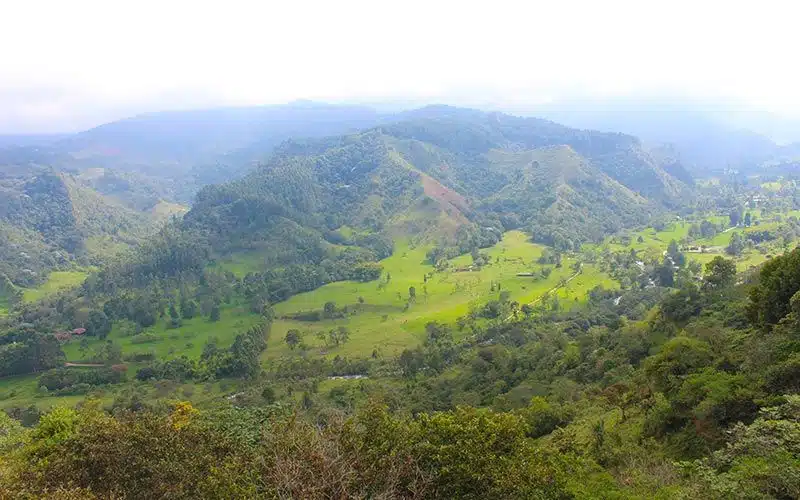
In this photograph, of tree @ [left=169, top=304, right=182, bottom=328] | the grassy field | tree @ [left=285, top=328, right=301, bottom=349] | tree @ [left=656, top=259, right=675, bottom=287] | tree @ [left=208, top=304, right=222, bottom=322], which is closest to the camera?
tree @ [left=285, top=328, right=301, bottom=349]

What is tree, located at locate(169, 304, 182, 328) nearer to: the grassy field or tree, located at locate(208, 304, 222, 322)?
tree, located at locate(208, 304, 222, 322)

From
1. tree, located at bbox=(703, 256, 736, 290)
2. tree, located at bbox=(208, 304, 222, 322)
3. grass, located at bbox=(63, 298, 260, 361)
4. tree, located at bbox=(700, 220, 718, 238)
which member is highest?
tree, located at bbox=(703, 256, 736, 290)

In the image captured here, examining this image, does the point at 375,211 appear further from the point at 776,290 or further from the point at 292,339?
the point at 776,290

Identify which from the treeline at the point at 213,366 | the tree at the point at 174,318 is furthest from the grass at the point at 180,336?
the treeline at the point at 213,366

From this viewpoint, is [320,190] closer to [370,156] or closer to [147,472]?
[370,156]

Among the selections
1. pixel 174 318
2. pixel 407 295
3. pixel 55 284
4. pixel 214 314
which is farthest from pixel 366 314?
pixel 55 284

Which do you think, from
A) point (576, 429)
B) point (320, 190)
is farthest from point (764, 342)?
point (320, 190)

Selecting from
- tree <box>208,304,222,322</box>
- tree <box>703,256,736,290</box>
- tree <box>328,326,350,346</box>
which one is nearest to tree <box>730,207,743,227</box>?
tree <box>703,256,736,290</box>
